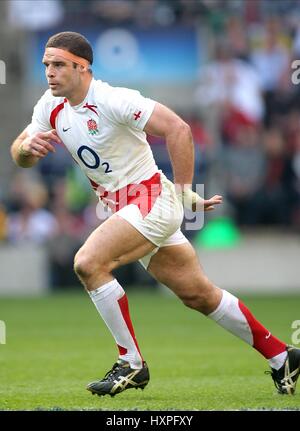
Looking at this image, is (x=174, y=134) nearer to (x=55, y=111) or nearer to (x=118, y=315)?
(x=55, y=111)

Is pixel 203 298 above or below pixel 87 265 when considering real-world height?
below

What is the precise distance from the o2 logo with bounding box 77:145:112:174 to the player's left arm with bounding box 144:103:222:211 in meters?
0.45

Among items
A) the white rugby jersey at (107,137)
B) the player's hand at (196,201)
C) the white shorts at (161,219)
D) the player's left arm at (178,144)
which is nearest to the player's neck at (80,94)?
the white rugby jersey at (107,137)

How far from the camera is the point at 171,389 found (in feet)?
25.6

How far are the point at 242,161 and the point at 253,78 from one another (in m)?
1.46

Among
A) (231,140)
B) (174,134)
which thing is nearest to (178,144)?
(174,134)

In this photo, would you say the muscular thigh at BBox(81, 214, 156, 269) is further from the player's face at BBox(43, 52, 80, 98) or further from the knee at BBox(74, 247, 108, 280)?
the player's face at BBox(43, 52, 80, 98)

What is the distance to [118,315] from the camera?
24.4 ft

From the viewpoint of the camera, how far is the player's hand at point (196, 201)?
7.37m

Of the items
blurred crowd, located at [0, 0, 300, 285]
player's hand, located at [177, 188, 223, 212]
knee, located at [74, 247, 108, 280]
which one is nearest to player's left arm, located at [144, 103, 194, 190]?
player's hand, located at [177, 188, 223, 212]

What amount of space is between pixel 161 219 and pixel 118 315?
2.39 ft

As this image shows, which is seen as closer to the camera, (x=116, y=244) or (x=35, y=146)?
(x=116, y=244)
